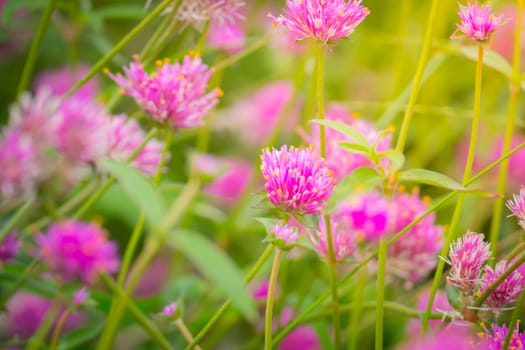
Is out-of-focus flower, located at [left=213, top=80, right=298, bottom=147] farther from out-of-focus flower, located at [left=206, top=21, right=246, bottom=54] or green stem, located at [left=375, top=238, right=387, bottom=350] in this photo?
green stem, located at [left=375, top=238, right=387, bottom=350]

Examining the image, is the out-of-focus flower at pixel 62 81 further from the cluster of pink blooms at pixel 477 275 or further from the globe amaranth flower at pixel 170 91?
the cluster of pink blooms at pixel 477 275

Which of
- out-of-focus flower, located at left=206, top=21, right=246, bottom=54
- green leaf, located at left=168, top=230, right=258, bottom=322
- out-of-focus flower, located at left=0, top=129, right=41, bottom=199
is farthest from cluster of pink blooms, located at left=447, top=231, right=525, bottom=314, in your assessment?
out-of-focus flower, located at left=206, top=21, right=246, bottom=54

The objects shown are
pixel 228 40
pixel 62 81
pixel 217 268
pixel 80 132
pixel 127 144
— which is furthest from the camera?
pixel 62 81

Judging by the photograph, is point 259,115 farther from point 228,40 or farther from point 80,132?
point 80,132

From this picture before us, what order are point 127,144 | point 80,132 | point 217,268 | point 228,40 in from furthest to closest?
point 228,40, point 127,144, point 80,132, point 217,268

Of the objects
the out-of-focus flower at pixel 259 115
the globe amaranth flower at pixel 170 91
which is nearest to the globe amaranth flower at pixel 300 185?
the globe amaranth flower at pixel 170 91

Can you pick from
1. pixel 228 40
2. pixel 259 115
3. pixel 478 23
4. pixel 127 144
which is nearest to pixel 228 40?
pixel 228 40
